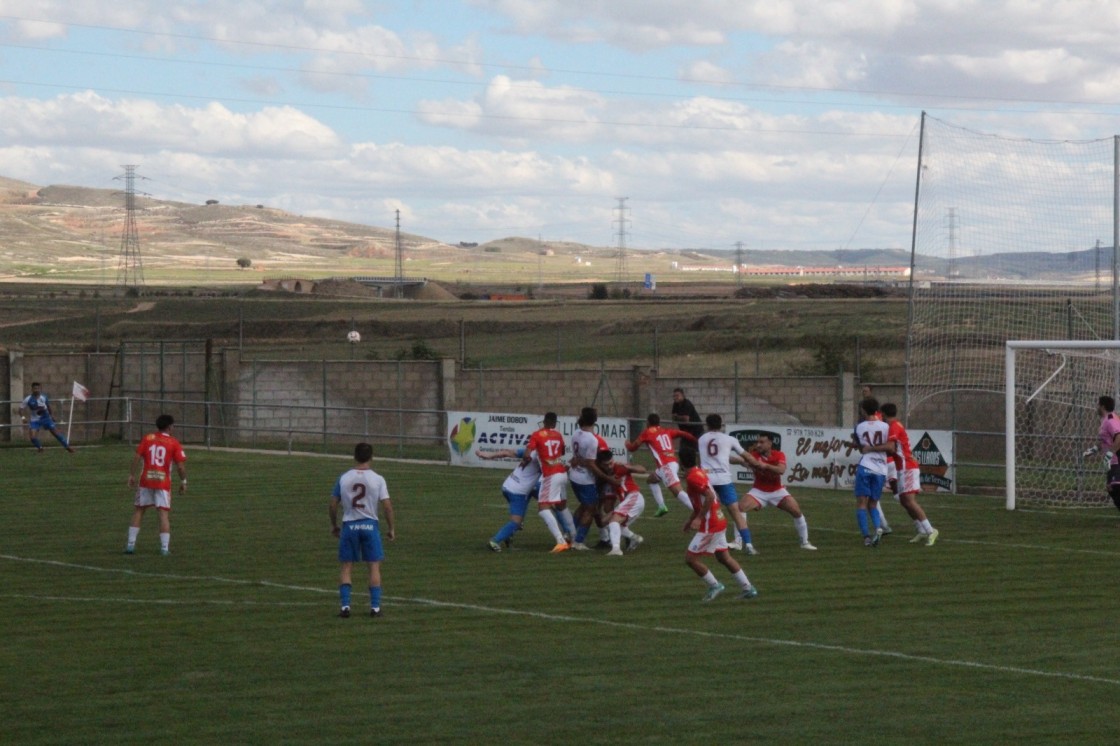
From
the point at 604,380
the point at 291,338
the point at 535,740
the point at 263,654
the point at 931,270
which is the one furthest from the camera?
the point at 291,338

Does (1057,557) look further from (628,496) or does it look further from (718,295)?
(718,295)

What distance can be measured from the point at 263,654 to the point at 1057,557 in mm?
10683

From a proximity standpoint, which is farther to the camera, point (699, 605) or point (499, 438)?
point (499, 438)

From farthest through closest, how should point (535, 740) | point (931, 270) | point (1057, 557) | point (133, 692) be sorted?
point (931, 270) → point (1057, 557) → point (133, 692) → point (535, 740)

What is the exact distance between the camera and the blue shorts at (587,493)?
18938mm

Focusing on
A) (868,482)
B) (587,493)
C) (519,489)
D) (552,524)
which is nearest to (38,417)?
(519,489)

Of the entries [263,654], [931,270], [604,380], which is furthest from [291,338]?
[263,654]

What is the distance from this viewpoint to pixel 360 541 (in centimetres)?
1391

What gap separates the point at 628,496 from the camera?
18969 mm

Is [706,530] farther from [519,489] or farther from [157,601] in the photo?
[157,601]

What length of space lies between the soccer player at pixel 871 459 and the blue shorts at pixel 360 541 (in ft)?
25.9

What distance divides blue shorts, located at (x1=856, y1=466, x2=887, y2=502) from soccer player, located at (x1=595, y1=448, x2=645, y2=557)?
2939mm

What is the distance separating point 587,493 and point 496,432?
14190 mm

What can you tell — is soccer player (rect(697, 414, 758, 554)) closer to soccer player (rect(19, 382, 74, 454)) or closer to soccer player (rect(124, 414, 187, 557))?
soccer player (rect(124, 414, 187, 557))
